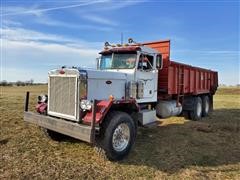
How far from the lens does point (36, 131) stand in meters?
8.61

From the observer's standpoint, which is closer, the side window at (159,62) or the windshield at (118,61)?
the windshield at (118,61)

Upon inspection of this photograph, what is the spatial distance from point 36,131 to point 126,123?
11.8 ft

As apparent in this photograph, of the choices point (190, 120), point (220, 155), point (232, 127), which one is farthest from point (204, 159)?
point (190, 120)

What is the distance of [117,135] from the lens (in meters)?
6.44

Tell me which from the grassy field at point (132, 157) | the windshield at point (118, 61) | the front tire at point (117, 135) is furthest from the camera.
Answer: the windshield at point (118, 61)

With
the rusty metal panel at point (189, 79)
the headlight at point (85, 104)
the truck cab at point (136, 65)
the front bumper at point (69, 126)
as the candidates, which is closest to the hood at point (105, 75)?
the truck cab at point (136, 65)

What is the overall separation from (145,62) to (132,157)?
119 inches

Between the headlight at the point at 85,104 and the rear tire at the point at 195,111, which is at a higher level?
the headlight at the point at 85,104

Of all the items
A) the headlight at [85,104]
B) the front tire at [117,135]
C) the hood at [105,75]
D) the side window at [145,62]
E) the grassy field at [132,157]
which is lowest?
the grassy field at [132,157]

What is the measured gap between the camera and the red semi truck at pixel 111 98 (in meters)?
6.04

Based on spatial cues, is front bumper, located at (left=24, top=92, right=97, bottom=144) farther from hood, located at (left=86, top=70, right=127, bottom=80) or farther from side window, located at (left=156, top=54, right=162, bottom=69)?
side window, located at (left=156, top=54, right=162, bottom=69)

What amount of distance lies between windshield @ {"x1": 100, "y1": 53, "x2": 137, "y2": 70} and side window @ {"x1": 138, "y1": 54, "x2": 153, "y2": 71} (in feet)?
0.74

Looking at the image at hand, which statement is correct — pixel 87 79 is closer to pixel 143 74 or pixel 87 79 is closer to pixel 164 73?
pixel 143 74

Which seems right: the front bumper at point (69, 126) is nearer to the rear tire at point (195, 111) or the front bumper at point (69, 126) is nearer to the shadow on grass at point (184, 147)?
the shadow on grass at point (184, 147)
